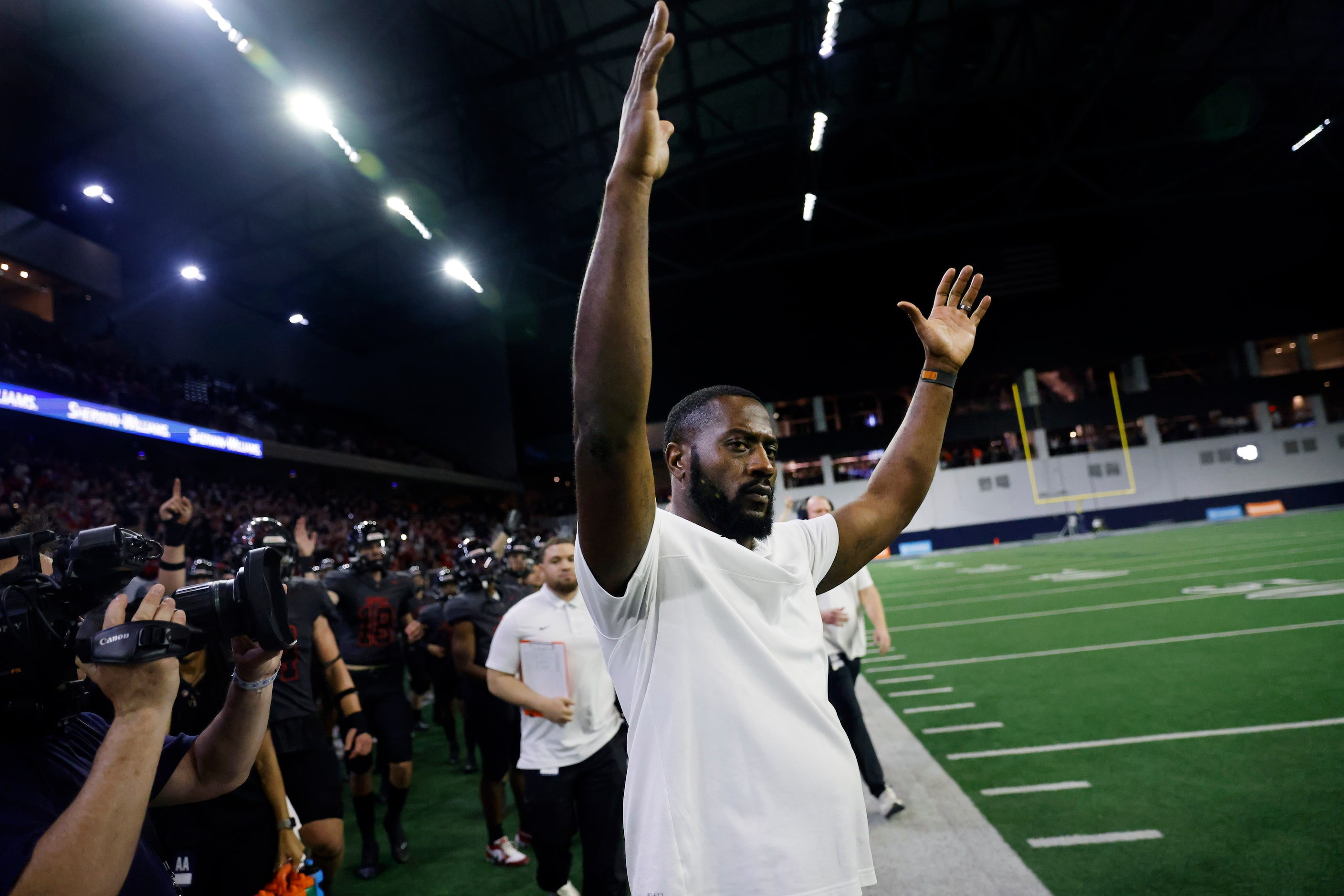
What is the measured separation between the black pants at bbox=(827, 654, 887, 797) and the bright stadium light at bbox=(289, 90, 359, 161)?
11.4 m

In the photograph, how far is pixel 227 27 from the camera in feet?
32.3

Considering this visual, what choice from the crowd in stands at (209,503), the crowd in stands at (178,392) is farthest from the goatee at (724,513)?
the crowd in stands at (178,392)

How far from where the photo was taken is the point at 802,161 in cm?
→ 1738

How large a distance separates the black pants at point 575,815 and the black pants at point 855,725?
1500mm

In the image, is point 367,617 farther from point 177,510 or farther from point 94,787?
point 94,787

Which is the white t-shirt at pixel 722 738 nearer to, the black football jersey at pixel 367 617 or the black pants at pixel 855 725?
the black pants at pixel 855 725

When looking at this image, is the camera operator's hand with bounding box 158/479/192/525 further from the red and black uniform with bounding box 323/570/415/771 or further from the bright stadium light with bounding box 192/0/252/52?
the bright stadium light with bounding box 192/0/252/52

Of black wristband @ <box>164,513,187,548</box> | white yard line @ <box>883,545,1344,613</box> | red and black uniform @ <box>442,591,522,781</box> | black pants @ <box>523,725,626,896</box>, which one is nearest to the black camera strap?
black pants @ <box>523,725,626,896</box>

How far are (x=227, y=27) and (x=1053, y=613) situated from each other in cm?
1377

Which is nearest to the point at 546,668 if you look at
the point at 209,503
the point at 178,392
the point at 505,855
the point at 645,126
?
the point at 505,855

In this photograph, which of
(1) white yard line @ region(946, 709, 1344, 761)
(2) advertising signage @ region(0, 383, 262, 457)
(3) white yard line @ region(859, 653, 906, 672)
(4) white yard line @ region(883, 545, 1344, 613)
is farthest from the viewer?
(4) white yard line @ region(883, 545, 1344, 613)

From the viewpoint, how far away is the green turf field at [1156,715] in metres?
3.55

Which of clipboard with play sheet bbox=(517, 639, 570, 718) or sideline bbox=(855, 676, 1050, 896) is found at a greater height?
clipboard with play sheet bbox=(517, 639, 570, 718)

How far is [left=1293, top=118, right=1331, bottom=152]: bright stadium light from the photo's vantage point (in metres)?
17.6
